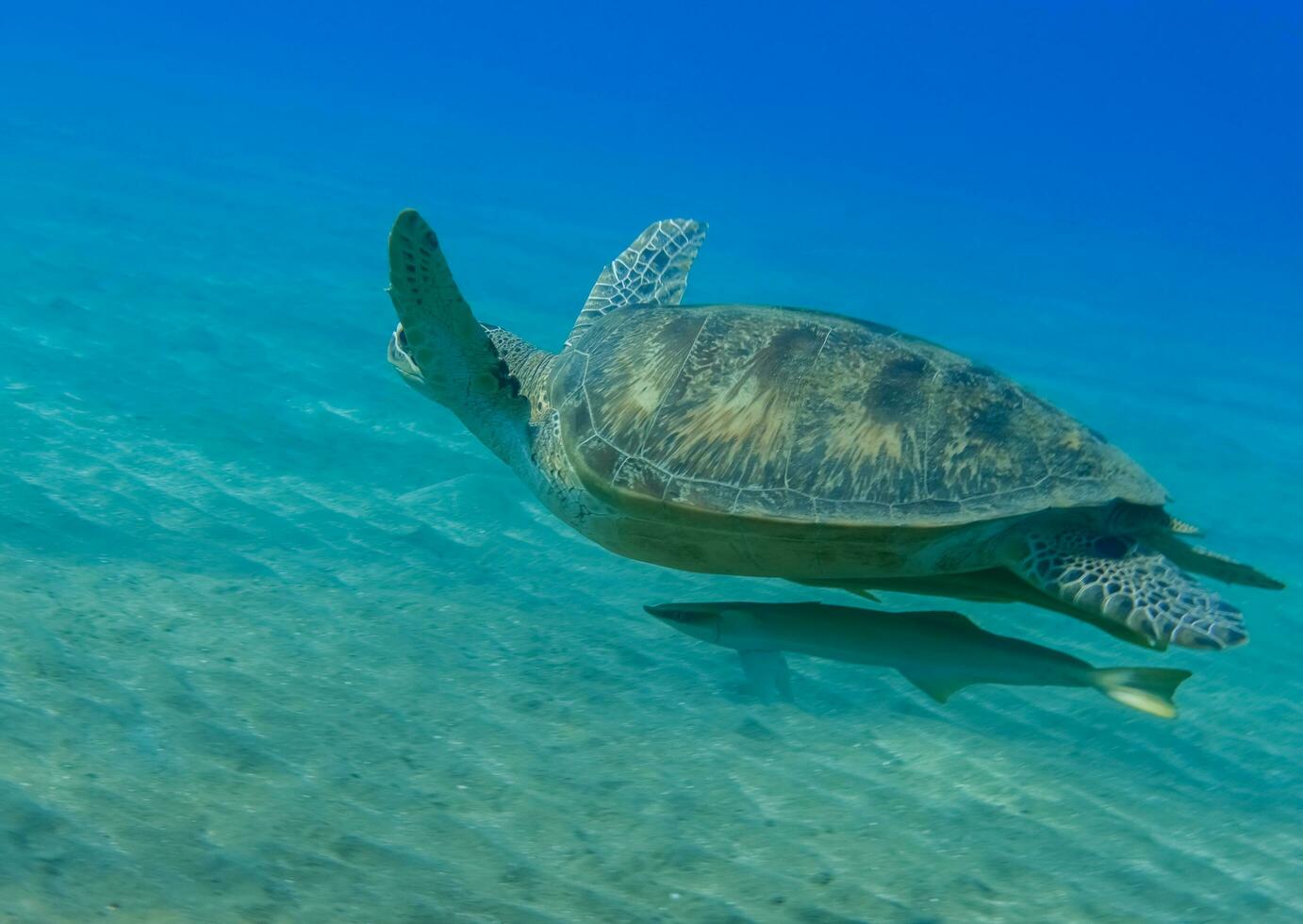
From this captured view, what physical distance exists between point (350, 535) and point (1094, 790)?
392cm

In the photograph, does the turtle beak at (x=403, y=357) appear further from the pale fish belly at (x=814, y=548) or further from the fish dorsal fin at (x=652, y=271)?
the pale fish belly at (x=814, y=548)

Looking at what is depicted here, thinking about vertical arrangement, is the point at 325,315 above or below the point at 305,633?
above

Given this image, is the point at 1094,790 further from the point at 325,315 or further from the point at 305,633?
the point at 325,315

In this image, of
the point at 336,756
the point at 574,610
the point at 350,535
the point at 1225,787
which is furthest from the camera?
the point at 350,535

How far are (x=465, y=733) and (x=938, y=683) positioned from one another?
1.71 metres

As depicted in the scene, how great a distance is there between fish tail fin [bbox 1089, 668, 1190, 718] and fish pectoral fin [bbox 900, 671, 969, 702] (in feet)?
1.40

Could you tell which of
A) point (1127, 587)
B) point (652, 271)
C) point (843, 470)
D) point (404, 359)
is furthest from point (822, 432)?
point (652, 271)

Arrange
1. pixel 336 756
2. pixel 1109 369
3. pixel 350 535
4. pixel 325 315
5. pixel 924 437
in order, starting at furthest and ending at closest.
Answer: pixel 1109 369 < pixel 325 315 < pixel 350 535 < pixel 924 437 < pixel 336 756

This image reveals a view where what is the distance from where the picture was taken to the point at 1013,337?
48.0ft

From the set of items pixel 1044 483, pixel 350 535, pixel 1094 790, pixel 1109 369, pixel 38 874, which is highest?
pixel 1109 369

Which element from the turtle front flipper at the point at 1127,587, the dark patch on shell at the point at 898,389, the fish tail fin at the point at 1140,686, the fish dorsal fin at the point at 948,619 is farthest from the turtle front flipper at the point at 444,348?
the fish tail fin at the point at 1140,686

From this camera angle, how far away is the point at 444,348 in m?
4.06

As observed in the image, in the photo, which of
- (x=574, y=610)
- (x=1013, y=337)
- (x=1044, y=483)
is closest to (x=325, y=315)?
(x=574, y=610)

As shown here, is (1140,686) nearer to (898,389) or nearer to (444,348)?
(898,389)
